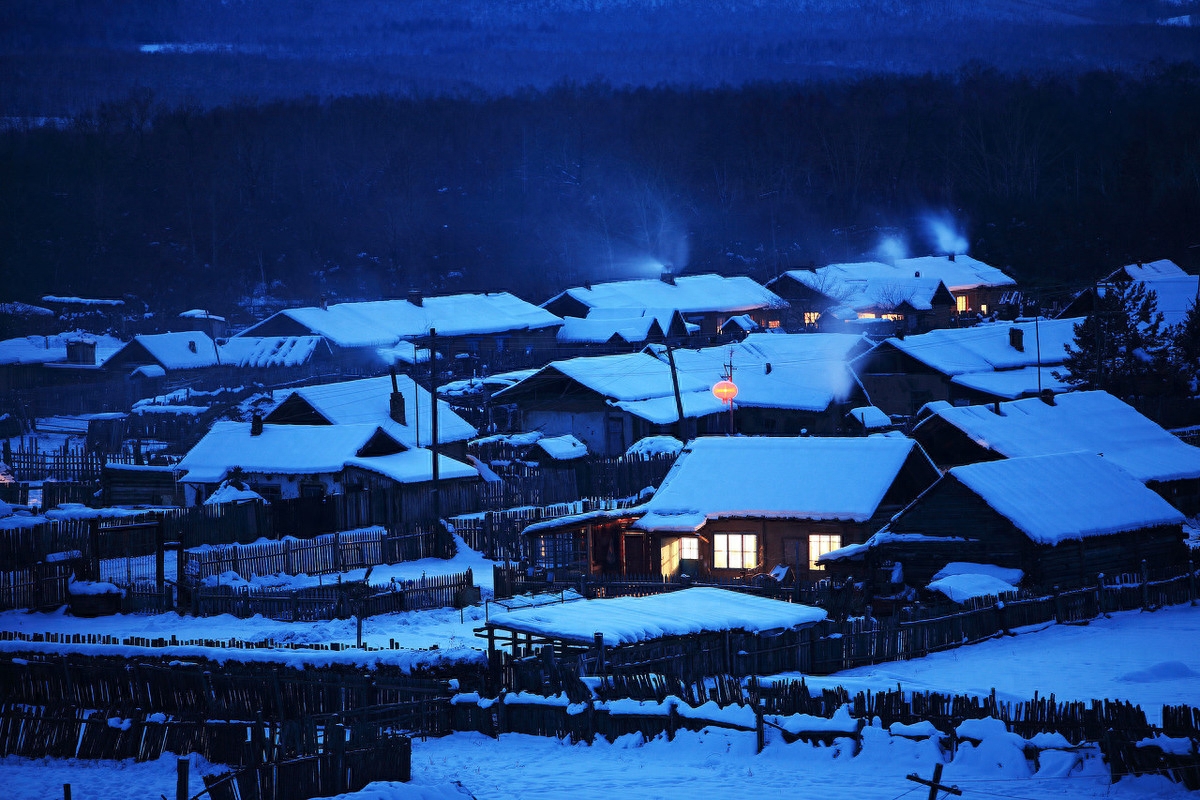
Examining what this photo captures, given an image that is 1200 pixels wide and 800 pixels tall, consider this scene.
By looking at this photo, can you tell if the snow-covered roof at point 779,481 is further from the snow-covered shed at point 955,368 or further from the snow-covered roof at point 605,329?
the snow-covered roof at point 605,329

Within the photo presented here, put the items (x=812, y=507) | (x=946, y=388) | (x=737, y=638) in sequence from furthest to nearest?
1. (x=946, y=388)
2. (x=812, y=507)
3. (x=737, y=638)

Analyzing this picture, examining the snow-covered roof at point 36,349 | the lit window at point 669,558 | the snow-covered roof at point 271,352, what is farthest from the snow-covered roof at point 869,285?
the lit window at point 669,558

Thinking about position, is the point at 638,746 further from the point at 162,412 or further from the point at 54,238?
the point at 54,238

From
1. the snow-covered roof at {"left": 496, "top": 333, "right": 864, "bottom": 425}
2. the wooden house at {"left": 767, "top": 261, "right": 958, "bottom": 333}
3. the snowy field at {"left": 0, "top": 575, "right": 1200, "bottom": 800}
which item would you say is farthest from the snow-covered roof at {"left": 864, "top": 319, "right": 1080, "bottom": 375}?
the snowy field at {"left": 0, "top": 575, "right": 1200, "bottom": 800}

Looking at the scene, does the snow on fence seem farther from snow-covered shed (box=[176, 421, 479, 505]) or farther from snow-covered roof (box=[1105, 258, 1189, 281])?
snow-covered roof (box=[1105, 258, 1189, 281])

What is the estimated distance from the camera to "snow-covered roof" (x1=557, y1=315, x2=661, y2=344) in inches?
2997

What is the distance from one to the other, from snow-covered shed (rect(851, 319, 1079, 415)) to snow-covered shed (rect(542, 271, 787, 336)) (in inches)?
996

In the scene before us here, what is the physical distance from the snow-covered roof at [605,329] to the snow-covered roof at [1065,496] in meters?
45.4

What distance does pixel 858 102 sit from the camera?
6506 inches

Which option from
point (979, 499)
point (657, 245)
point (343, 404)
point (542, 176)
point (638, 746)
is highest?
point (542, 176)

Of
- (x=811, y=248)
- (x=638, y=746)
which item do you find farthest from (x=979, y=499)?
(x=811, y=248)

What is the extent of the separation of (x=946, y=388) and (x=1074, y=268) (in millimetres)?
57302

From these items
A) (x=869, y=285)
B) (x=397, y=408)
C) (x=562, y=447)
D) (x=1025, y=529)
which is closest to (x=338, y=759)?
(x=1025, y=529)

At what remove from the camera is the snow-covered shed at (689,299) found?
282 ft
